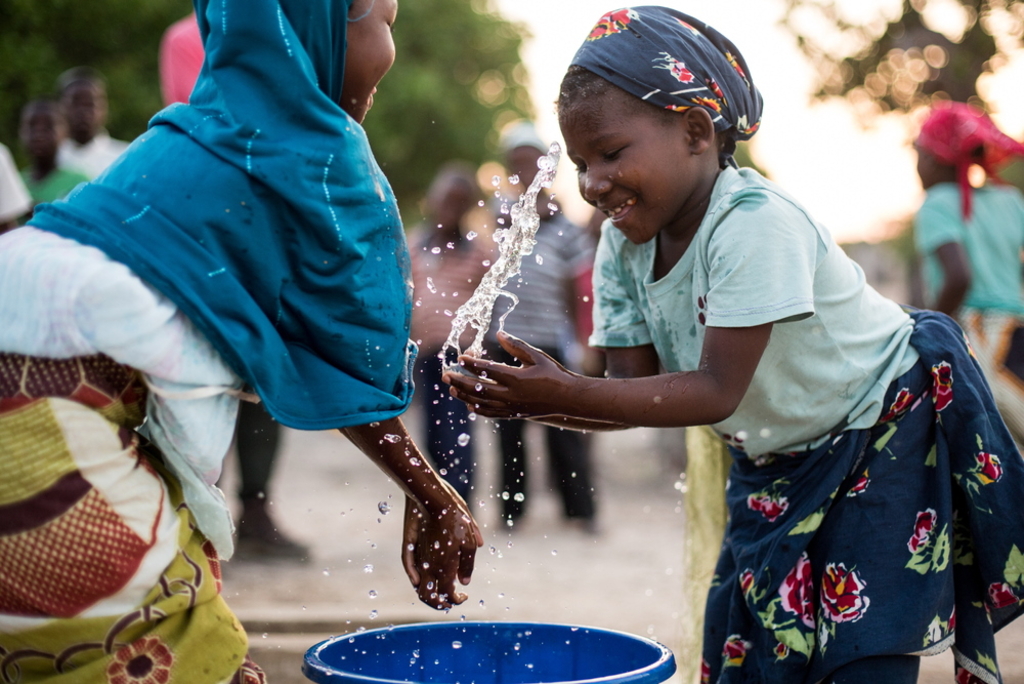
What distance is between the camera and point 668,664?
186cm

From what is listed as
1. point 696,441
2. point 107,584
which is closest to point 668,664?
point 107,584

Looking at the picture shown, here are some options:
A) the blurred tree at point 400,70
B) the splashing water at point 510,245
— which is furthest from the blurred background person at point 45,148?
the blurred tree at point 400,70

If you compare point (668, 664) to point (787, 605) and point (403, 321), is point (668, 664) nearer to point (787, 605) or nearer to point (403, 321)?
point (787, 605)

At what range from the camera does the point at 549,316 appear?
20.0 feet

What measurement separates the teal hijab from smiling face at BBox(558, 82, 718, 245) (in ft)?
1.86

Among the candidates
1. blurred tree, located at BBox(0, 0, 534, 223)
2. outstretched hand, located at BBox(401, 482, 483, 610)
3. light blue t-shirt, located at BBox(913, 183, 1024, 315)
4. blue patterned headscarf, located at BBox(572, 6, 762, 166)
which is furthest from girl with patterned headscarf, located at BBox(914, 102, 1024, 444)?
blurred tree, located at BBox(0, 0, 534, 223)

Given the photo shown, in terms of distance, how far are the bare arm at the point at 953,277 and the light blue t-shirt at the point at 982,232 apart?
44mm

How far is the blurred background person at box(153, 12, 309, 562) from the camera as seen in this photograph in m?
5.11

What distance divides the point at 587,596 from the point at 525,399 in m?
2.91

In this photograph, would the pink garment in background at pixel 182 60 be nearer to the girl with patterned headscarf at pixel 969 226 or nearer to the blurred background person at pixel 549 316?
the blurred background person at pixel 549 316

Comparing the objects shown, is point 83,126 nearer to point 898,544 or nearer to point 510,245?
point 510,245

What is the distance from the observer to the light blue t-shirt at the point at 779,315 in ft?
6.58

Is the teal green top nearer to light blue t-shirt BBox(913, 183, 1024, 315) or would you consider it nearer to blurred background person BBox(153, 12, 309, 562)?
blurred background person BBox(153, 12, 309, 562)

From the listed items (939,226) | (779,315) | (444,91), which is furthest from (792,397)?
(444,91)
